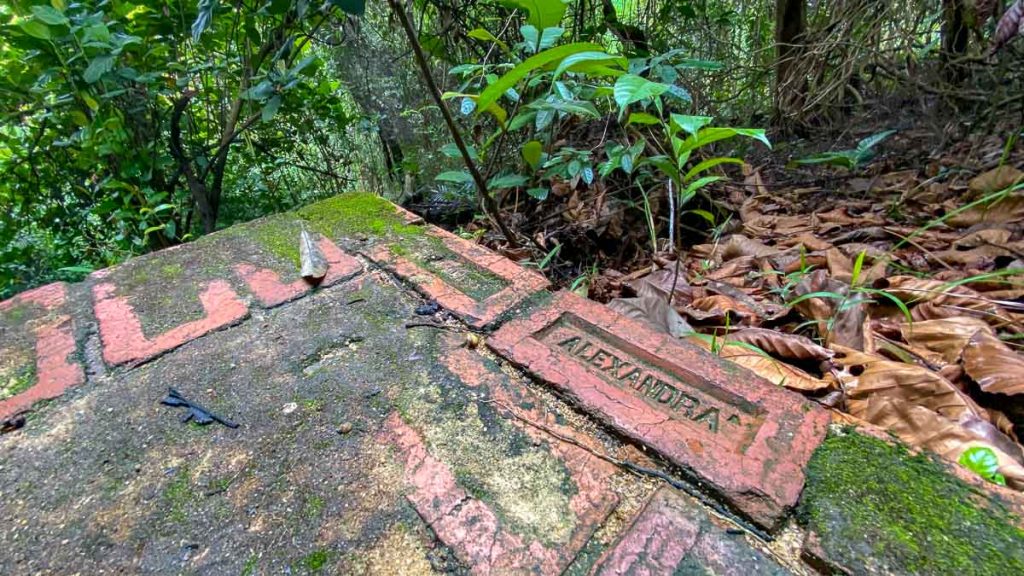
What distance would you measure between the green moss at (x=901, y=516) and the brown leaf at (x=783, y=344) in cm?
31

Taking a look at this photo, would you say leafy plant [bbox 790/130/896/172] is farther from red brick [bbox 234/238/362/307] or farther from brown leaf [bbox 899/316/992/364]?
red brick [bbox 234/238/362/307]

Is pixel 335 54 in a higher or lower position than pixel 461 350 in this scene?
higher

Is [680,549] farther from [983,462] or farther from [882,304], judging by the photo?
[882,304]

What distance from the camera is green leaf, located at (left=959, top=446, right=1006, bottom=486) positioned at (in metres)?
0.68

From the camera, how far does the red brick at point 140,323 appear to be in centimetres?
98

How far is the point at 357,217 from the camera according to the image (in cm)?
152

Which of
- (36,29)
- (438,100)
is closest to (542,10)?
(438,100)

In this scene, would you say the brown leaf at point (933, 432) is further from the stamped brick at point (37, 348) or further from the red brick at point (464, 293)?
the stamped brick at point (37, 348)

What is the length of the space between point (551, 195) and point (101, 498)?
184 centimetres

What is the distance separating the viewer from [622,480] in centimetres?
69

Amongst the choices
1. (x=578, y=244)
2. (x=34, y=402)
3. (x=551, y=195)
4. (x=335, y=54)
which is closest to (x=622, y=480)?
(x=34, y=402)

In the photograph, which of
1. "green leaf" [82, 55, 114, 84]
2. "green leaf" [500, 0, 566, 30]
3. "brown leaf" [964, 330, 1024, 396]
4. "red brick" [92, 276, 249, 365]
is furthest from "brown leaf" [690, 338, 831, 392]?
"green leaf" [82, 55, 114, 84]

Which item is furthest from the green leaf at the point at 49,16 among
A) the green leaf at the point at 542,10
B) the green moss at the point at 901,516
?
the green moss at the point at 901,516

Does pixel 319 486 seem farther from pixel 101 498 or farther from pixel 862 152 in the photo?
pixel 862 152
